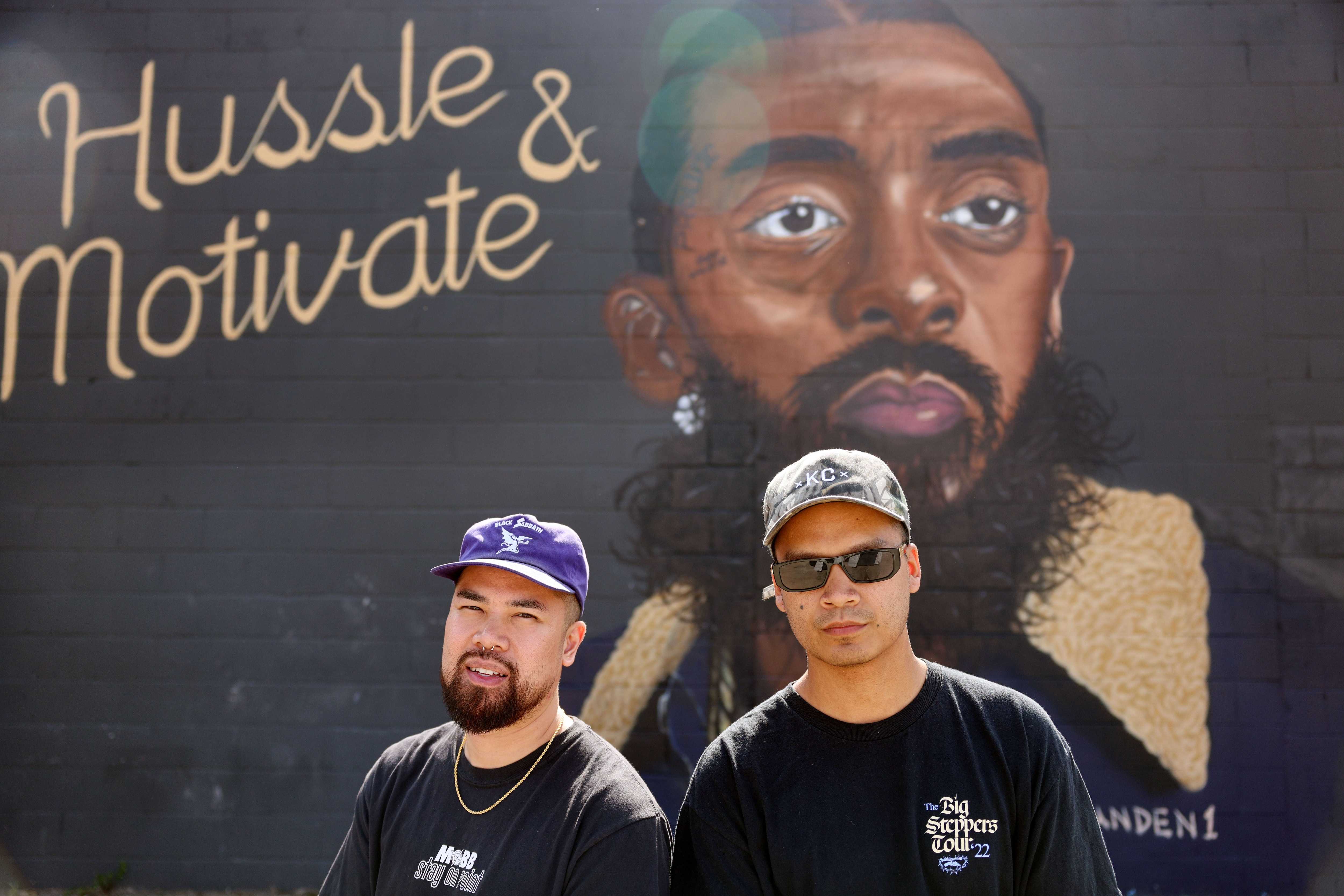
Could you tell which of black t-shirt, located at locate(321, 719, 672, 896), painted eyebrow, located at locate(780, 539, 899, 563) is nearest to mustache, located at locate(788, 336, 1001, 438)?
painted eyebrow, located at locate(780, 539, 899, 563)

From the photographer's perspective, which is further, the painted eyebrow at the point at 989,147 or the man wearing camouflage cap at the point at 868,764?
the painted eyebrow at the point at 989,147

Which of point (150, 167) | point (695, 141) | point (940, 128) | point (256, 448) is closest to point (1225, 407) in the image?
point (940, 128)

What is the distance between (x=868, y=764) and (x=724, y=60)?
11.2 feet

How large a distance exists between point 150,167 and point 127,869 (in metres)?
3.17

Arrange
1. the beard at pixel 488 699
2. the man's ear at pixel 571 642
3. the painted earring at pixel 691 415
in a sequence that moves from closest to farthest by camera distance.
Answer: the beard at pixel 488 699 < the man's ear at pixel 571 642 < the painted earring at pixel 691 415

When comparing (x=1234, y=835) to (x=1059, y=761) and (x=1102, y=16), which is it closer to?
(x=1059, y=761)

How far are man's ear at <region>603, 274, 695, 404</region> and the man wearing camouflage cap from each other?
2138mm

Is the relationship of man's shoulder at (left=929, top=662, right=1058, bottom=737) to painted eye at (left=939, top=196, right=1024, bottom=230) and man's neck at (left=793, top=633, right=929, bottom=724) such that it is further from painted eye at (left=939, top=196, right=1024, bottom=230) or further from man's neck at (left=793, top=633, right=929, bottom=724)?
painted eye at (left=939, top=196, right=1024, bottom=230)

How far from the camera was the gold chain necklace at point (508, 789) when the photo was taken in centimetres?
211

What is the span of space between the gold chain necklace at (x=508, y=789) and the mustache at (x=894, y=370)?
2341mm

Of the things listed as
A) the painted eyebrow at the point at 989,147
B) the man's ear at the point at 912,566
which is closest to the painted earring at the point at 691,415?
the painted eyebrow at the point at 989,147

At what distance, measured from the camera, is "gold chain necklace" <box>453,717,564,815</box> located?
2113 millimetres

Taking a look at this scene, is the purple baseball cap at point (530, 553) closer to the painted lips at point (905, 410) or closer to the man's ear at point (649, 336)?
the man's ear at point (649, 336)

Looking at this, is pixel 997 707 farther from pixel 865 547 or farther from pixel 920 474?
pixel 920 474
